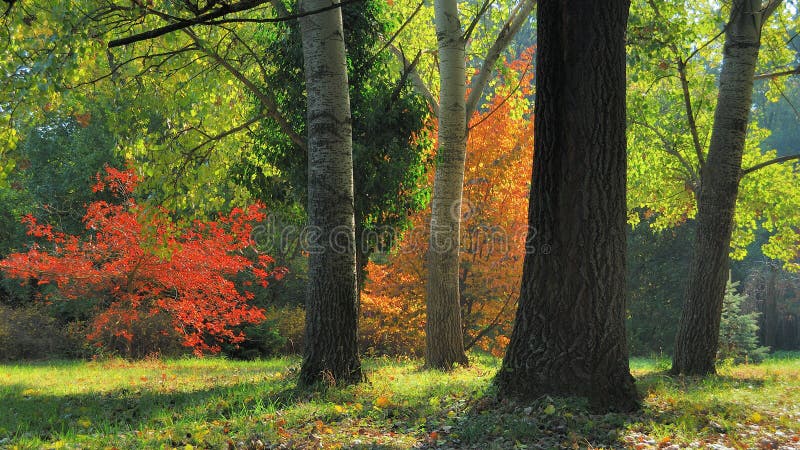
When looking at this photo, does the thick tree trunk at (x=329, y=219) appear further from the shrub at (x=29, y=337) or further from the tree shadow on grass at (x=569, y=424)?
the shrub at (x=29, y=337)

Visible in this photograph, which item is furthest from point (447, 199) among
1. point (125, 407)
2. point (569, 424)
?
point (569, 424)

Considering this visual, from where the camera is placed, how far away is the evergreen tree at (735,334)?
16391 millimetres

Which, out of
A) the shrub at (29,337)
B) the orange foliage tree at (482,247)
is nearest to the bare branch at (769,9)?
the orange foliage tree at (482,247)

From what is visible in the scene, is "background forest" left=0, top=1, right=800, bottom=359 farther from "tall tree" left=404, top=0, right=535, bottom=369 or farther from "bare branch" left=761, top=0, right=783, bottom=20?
"bare branch" left=761, top=0, right=783, bottom=20

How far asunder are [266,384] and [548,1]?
490 centimetres

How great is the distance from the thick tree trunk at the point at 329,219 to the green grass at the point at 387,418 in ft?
1.24

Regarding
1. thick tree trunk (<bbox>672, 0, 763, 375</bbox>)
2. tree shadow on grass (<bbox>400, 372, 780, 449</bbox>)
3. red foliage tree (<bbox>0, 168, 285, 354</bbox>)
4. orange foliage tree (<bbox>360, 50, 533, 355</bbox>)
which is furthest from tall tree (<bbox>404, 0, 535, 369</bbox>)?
tree shadow on grass (<bbox>400, 372, 780, 449</bbox>)

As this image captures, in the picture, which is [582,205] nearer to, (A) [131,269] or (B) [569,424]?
(B) [569,424]

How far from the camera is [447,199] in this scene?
10078 millimetres

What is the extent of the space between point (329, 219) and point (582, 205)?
2.57 meters

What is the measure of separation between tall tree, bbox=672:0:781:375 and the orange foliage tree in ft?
19.8

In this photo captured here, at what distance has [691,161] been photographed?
564 inches

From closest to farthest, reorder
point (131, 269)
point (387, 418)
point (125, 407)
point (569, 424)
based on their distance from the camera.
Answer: point (569, 424) < point (387, 418) < point (125, 407) < point (131, 269)

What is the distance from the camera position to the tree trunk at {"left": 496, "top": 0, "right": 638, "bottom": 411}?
5062 millimetres
